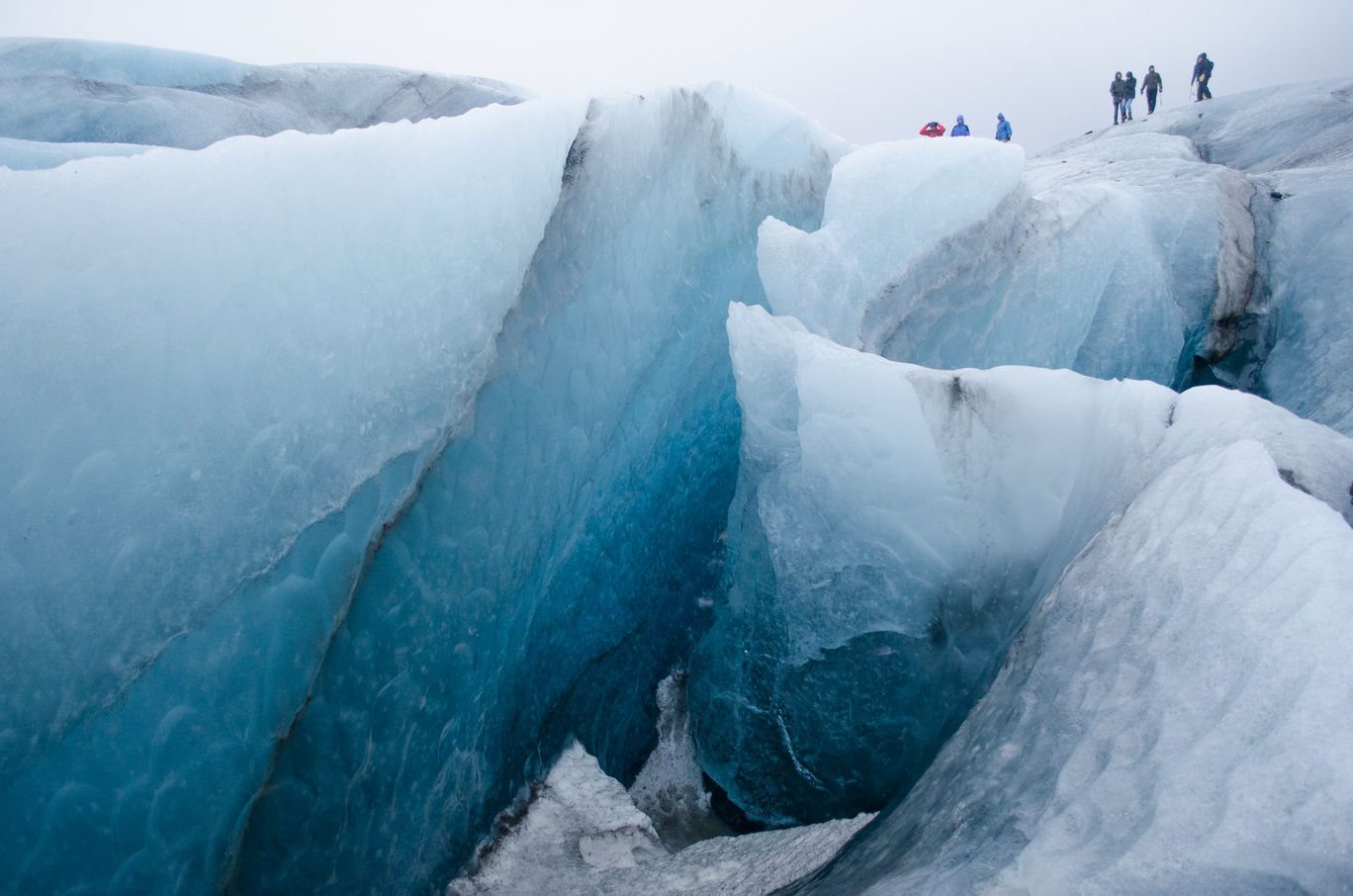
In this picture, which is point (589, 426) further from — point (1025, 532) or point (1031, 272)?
point (1031, 272)

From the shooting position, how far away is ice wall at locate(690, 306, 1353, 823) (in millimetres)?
1740

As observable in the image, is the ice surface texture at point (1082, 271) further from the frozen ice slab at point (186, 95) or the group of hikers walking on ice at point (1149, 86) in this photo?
the group of hikers walking on ice at point (1149, 86)

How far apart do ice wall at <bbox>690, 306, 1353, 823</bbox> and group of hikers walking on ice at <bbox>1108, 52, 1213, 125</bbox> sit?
6337 millimetres

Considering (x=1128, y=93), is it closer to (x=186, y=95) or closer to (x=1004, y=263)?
(x=1004, y=263)

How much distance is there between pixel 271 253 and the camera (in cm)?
130

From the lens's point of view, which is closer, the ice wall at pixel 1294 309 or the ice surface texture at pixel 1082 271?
the ice surface texture at pixel 1082 271

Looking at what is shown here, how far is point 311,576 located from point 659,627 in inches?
48.7

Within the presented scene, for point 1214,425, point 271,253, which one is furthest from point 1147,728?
point 271,253

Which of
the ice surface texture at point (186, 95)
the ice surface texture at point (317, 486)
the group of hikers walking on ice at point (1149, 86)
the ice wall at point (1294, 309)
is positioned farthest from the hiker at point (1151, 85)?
the ice surface texture at point (317, 486)

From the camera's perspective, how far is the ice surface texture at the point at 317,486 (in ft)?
3.51

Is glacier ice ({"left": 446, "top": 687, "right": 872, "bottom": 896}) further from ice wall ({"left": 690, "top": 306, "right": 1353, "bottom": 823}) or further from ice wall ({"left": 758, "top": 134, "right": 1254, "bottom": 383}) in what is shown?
ice wall ({"left": 758, "top": 134, "right": 1254, "bottom": 383})

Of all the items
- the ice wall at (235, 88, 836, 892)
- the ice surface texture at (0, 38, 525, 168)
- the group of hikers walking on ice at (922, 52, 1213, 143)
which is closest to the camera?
the ice wall at (235, 88, 836, 892)

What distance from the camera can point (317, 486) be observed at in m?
1.32

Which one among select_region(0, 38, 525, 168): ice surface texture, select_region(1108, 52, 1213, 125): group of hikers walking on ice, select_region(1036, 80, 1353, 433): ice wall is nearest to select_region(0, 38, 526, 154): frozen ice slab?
select_region(0, 38, 525, 168): ice surface texture
